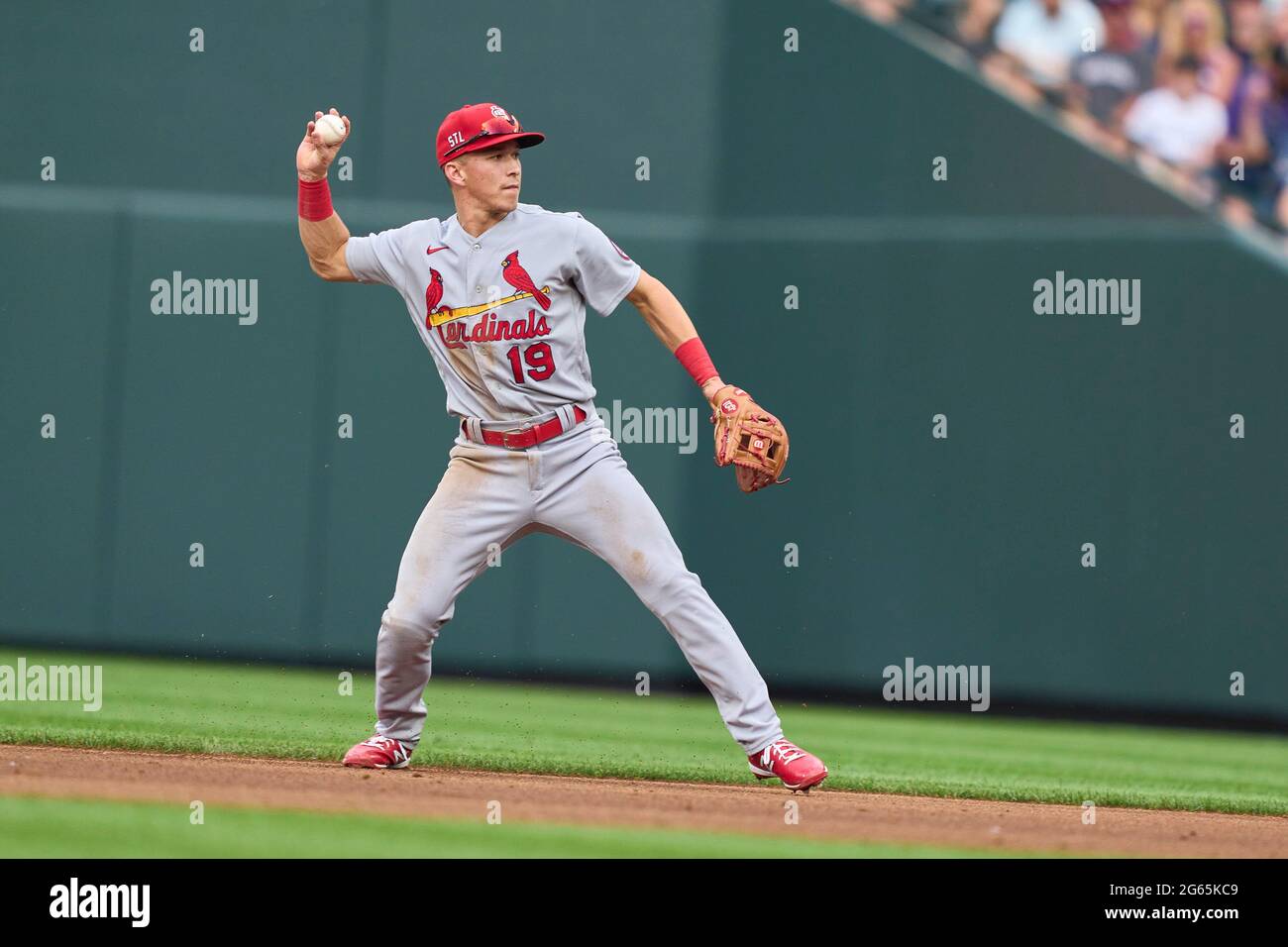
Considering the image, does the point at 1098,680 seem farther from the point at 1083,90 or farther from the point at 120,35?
the point at 120,35

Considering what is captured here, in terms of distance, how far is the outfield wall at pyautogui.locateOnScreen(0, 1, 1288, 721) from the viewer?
9.11 meters

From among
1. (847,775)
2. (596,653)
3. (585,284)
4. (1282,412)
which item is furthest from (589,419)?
(1282,412)

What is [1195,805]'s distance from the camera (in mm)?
5652

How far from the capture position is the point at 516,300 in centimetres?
495

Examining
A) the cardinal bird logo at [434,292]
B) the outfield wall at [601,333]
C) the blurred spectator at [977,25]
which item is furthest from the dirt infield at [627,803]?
the blurred spectator at [977,25]

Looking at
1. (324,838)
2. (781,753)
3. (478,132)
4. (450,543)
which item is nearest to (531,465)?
(450,543)

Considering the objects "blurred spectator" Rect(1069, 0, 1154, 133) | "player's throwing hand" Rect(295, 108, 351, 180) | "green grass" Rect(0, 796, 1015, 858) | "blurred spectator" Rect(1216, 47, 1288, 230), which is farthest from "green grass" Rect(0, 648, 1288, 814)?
"blurred spectator" Rect(1069, 0, 1154, 133)

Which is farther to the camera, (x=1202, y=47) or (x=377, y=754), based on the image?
(x=1202, y=47)

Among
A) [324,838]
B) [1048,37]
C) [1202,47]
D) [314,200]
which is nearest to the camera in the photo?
[324,838]

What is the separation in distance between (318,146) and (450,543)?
127cm

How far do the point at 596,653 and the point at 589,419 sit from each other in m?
4.42

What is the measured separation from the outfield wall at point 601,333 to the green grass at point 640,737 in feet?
1.64

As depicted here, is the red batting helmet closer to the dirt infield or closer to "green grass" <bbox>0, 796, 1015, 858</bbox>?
the dirt infield

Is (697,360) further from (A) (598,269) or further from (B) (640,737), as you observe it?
(B) (640,737)
